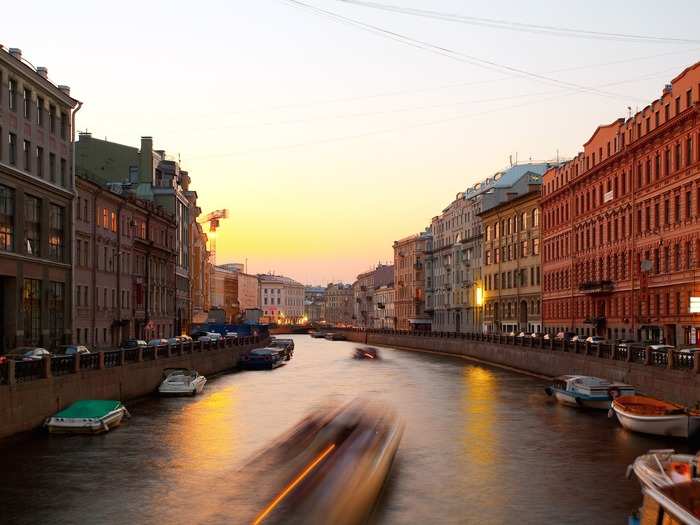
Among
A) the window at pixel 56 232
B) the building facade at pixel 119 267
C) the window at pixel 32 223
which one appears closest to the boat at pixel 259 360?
the building facade at pixel 119 267

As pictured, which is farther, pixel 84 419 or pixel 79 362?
pixel 79 362

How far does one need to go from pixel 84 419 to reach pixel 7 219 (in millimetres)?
24132

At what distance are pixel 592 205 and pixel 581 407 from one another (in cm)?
4511

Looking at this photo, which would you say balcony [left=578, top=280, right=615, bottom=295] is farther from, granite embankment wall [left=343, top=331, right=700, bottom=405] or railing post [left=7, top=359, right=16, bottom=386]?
railing post [left=7, top=359, right=16, bottom=386]

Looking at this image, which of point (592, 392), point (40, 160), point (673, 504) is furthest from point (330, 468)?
point (40, 160)

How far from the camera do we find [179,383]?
198 feet

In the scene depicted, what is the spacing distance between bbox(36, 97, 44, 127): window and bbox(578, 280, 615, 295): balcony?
49283mm

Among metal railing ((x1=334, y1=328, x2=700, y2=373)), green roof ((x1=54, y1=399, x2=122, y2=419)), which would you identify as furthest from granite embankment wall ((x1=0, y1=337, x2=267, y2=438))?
metal railing ((x1=334, y1=328, x2=700, y2=373))

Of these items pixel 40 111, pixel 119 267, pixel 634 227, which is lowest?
pixel 119 267

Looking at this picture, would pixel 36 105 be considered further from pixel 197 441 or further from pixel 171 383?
pixel 197 441

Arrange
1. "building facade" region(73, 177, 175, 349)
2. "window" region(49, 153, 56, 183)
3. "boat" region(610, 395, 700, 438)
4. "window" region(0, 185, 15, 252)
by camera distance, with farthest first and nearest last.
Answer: "building facade" region(73, 177, 175, 349) < "window" region(49, 153, 56, 183) < "window" region(0, 185, 15, 252) < "boat" region(610, 395, 700, 438)

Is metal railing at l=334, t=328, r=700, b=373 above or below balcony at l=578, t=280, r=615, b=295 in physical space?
below

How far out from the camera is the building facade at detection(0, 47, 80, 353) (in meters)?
60.6

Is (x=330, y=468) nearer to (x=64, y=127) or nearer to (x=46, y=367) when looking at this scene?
(x=46, y=367)
